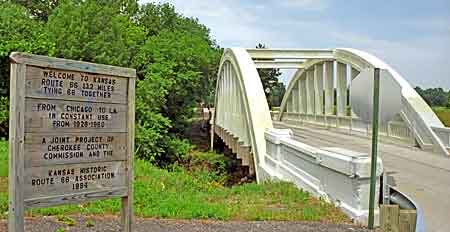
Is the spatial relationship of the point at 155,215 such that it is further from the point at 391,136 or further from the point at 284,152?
the point at 391,136

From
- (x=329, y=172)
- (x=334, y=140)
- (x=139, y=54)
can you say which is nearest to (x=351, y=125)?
(x=334, y=140)

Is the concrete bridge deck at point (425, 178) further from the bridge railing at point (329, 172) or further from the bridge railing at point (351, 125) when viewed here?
Answer: the bridge railing at point (351, 125)

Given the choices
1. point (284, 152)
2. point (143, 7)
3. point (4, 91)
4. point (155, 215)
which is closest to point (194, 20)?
point (143, 7)

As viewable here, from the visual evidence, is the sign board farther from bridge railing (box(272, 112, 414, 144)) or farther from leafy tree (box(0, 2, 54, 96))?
leafy tree (box(0, 2, 54, 96))

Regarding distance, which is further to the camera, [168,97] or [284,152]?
[168,97]

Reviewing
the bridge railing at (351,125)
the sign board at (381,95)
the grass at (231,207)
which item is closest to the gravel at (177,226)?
the grass at (231,207)

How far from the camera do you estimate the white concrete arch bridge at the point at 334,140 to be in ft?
27.0

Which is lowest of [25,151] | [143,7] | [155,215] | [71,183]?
[155,215]

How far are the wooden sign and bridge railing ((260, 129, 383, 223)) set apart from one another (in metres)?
3.41

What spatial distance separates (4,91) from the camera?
24031 mm

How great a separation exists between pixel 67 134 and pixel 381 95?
4031mm

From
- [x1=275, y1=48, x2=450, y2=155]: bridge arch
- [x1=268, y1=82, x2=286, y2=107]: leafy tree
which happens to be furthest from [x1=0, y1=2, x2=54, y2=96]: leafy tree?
[x1=268, y1=82, x2=286, y2=107]: leafy tree

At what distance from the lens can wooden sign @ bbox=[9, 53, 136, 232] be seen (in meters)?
4.45

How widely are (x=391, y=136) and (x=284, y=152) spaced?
989cm
